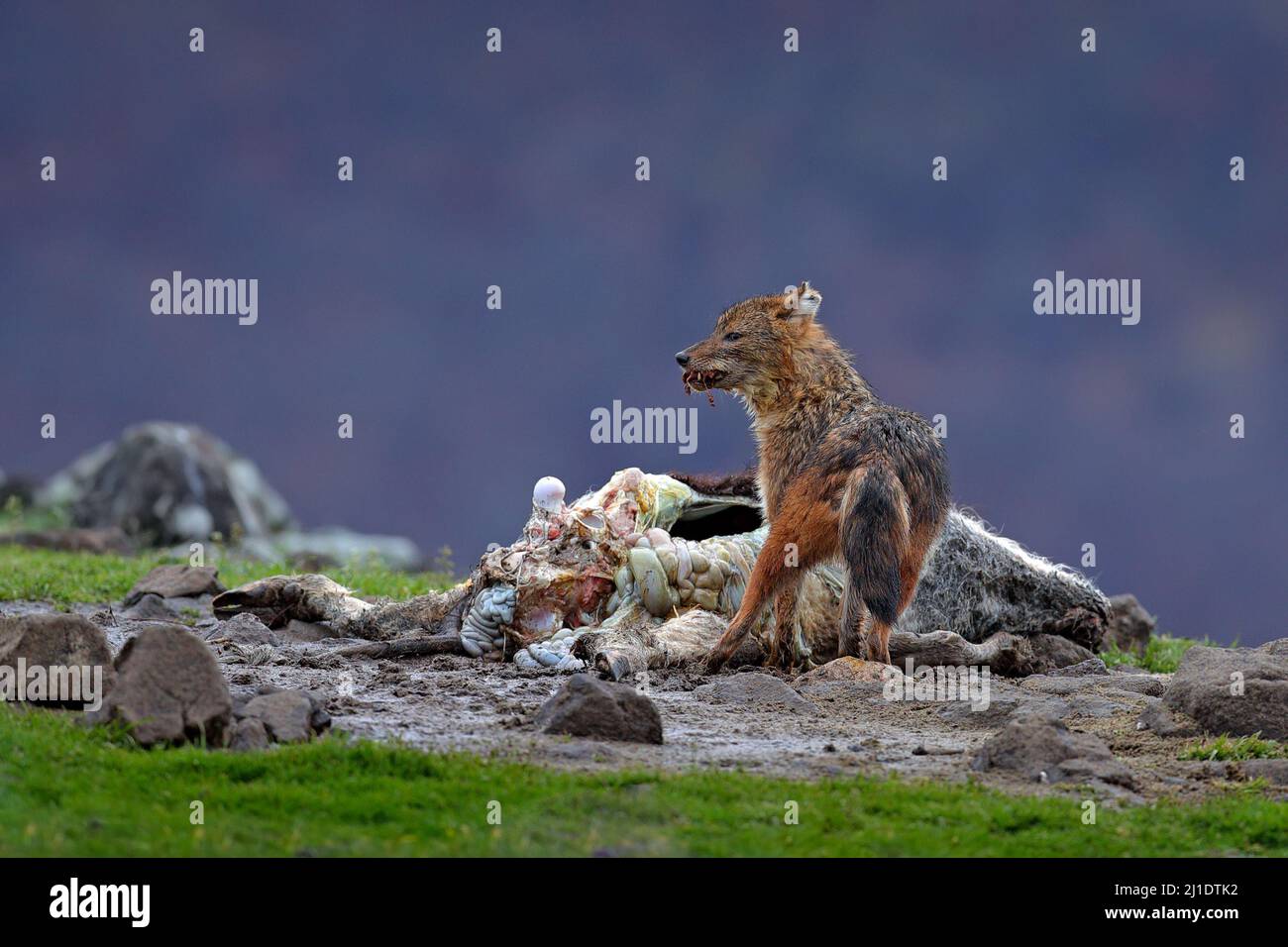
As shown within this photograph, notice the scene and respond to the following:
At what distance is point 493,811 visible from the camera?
6059mm

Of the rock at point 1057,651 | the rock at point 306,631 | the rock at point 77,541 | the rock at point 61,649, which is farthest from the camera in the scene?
the rock at point 77,541

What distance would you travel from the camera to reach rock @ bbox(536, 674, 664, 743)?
761cm

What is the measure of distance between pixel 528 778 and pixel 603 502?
6.07m

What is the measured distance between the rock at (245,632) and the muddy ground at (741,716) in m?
0.07

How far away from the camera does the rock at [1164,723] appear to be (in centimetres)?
845

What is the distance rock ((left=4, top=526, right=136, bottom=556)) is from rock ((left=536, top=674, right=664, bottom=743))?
15071 mm

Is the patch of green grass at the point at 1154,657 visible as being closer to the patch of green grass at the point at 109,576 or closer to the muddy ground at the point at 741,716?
the muddy ground at the point at 741,716

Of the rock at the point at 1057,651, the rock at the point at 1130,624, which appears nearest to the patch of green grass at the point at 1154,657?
the rock at the point at 1130,624

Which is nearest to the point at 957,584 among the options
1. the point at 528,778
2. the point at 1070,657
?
the point at 1070,657

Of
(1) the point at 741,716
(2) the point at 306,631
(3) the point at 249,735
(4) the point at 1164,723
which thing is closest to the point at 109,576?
(2) the point at 306,631

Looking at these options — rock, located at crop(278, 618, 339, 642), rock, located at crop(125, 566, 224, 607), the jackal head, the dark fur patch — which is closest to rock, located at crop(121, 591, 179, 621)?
rock, located at crop(125, 566, 224, 607)
